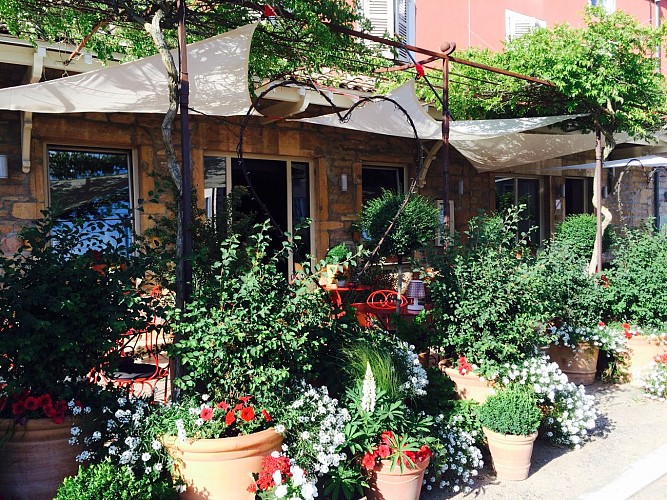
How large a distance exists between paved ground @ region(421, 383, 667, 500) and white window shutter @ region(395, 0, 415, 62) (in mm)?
7204

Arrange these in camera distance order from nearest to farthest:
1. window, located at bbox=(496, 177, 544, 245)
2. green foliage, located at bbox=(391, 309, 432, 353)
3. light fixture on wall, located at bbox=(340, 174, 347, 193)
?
green foliage, located at bbox=(391, 309, 432, 353)
light fixture on wall, located at bbox=(340, 174, 347, 193)
window, located at bbox=(496, 177, 544, 245)

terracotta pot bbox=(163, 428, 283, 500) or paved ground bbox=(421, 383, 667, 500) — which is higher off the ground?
terracotta pot bbox=(163, 428, 283, 500)

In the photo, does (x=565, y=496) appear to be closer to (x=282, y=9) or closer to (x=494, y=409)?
(x=494, y=409)

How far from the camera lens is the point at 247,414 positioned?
111 inches

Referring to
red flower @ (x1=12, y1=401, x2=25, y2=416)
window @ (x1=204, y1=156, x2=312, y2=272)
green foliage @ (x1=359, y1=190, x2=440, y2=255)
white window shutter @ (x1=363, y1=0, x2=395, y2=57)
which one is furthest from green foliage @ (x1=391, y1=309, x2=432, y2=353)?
white window shutter @ (x1=363, y1=0, x2=395, y2=57)

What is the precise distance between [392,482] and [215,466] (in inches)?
36.0

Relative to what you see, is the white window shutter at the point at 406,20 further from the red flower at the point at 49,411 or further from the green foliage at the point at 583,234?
the red flower at the point at 49,411

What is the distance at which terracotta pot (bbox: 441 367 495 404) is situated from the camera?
3.96 meters

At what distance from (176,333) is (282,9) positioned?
7.67 ft

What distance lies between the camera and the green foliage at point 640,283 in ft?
18.3

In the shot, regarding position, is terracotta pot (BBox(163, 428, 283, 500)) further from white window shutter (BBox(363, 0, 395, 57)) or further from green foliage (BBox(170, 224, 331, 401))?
white window shutter (BBox(363, 0, 395, 57))

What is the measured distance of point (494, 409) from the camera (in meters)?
3.69

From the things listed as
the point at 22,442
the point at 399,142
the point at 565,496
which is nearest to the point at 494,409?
the point at 565,496

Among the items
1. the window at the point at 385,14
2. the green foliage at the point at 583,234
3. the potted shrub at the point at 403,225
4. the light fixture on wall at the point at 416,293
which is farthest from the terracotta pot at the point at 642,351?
the window at the point at 385,14
